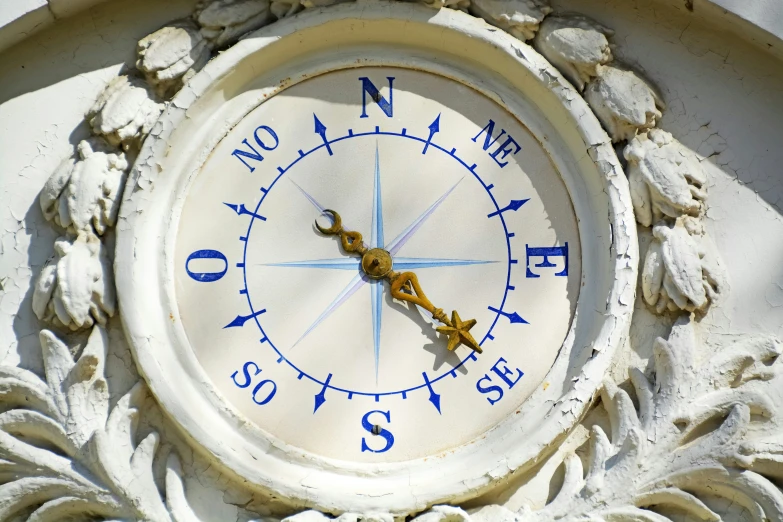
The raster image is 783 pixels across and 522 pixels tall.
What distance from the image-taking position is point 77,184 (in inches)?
188

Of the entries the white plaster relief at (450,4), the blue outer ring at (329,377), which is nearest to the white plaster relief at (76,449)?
the blue outer ring at (329,377)

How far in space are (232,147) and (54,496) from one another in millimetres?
1278

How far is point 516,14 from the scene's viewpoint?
4.84 meters

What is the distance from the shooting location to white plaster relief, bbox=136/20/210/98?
487 centimetres

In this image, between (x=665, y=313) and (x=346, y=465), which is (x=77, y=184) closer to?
(x=346, y=465)

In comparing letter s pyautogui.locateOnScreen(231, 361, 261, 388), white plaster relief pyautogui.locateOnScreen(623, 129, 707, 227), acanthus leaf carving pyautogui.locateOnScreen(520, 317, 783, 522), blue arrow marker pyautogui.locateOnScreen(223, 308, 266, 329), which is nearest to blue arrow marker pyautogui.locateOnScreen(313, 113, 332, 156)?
blue arrow marker pyautogui.locateOnScreen(223, 308, 266, 329)

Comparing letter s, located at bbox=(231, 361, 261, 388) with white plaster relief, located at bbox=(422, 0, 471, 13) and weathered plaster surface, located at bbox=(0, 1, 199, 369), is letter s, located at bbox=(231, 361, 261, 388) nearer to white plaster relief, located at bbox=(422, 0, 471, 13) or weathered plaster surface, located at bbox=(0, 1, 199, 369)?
weathered plaster surface, located at bbox=(0, 1, 199, 369)

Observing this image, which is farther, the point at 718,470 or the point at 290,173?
the point at 290,173

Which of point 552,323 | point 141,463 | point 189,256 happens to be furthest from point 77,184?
point 552,323

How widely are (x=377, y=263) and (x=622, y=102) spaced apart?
97 cm

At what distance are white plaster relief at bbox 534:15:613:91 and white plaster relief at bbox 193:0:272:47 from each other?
34.1 inches

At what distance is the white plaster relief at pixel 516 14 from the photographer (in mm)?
4844

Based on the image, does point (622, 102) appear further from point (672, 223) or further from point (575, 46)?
point (672, 223)

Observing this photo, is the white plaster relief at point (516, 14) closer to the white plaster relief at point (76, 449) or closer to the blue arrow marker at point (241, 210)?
the blue arrow marker at point (241, 210)
